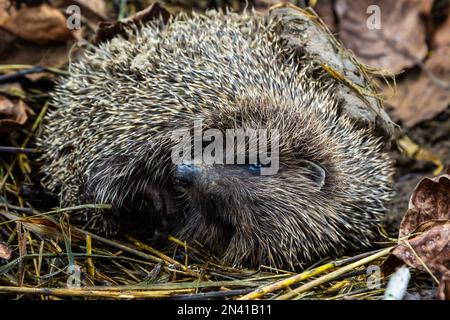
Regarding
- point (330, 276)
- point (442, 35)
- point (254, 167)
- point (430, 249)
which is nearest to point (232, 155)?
point (254, 167)

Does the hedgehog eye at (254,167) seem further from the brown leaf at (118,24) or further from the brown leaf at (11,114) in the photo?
the brown leaf at (11,114)

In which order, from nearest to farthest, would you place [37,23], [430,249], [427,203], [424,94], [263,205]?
[430,249] → [427,203] → [263,205] → [37,23] → [424,94]

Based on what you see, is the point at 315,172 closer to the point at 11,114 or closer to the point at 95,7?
the point at 11,114

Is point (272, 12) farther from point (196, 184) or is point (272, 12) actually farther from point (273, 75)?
point (196, 184)

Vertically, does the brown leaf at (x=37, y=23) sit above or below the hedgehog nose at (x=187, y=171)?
above

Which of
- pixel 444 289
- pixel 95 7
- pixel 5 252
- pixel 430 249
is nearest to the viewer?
pixel 444 289

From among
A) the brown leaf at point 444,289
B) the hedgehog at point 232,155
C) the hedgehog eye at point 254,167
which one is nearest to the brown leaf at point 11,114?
the hedgehog at point 232,155
